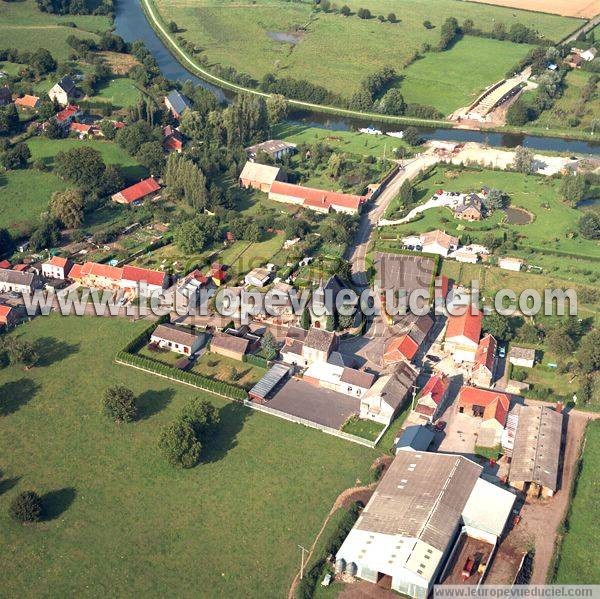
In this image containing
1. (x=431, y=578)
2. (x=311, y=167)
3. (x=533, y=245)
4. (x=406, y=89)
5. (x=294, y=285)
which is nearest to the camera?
(x=431, y=578)

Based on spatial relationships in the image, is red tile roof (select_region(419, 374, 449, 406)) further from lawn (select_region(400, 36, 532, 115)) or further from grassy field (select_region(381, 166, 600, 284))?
lawn (select_region(400, 36, 532, 115))

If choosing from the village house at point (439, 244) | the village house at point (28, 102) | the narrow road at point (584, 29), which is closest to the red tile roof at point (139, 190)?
the village house at point (28, 102)

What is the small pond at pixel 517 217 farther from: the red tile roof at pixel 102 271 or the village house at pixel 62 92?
the village house at pixel 62 92

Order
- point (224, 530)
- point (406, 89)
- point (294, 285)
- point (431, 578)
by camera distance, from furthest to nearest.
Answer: point (406, 89)
point (294, 285)
point (224, 530)
point (431, 578)

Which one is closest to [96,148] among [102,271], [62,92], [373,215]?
[62,92]

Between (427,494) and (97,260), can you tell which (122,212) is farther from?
(427,494)

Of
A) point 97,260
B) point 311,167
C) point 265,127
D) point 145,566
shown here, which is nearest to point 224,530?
point 145,566

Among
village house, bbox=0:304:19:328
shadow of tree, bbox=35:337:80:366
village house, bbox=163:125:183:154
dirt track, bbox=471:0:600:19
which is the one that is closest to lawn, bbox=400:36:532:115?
dirt track, bbox=471:0:600:19
